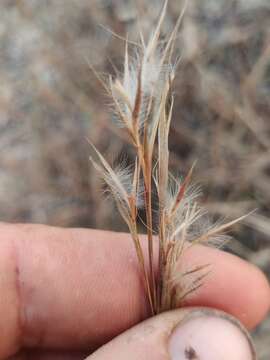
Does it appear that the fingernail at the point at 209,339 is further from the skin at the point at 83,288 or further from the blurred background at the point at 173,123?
the blurred background at the point at 173,123

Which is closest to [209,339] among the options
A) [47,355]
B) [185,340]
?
[185,340]

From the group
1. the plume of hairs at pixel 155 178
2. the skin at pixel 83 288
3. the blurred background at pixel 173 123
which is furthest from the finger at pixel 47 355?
the blurred background at pixel 173 123

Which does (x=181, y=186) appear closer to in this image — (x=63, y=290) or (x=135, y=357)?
(x=135, y=357)

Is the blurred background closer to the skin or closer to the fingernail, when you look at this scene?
the skin

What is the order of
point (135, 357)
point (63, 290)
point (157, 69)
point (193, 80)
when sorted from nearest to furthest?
point (157, 69) → point (135, 357) → point (63, 290) → point (193, 80)

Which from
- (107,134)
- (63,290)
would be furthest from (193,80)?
(63,290)

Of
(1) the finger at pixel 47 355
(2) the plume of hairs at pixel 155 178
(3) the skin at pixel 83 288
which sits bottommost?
(1) the finger at pixel 47 355

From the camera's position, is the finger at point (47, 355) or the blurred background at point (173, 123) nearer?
the finger at point (47, 355)
